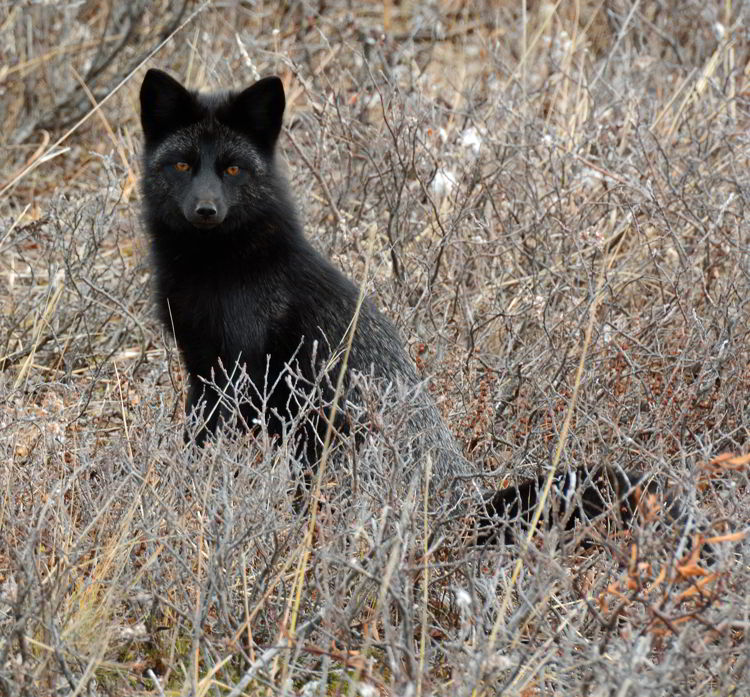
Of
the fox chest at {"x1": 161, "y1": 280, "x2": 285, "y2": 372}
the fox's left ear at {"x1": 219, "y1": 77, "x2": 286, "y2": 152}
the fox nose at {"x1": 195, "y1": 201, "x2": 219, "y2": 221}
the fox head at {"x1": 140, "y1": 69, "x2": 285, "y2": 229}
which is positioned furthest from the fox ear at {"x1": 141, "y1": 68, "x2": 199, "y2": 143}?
the fox chest at {"x1": 161, "y1": 280, "x2": 285, "y2": 372}

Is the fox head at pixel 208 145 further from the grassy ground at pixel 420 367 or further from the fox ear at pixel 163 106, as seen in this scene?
the grassy ground at pixel 420 367

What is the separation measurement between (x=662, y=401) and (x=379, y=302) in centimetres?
170

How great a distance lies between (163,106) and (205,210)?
594 millimetres

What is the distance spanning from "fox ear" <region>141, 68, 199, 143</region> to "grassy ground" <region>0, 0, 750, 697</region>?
850 mm

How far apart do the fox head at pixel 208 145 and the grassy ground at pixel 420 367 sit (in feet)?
2.57

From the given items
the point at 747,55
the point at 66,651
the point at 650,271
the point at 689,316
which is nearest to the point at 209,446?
the point at 66,651

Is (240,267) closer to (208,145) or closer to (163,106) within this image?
(208,145)

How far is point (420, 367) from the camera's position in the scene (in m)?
5.09

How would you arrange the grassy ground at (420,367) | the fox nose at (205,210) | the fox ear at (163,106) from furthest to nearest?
the fox ear at (163,106) → the fox nose at (205,210) → the grassy ground at (420,367)

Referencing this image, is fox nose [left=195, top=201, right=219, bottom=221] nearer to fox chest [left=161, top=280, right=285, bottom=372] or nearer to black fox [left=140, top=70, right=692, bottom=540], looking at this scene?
black fox [left=140, top=70, right=692, bottom=540]

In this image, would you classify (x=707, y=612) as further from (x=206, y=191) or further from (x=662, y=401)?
(x=206, y=191)

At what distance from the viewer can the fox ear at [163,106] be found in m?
4.52

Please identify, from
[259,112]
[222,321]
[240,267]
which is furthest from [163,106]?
[222,321]

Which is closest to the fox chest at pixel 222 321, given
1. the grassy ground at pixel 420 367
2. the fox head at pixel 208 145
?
the fox head at pixel 208 145
